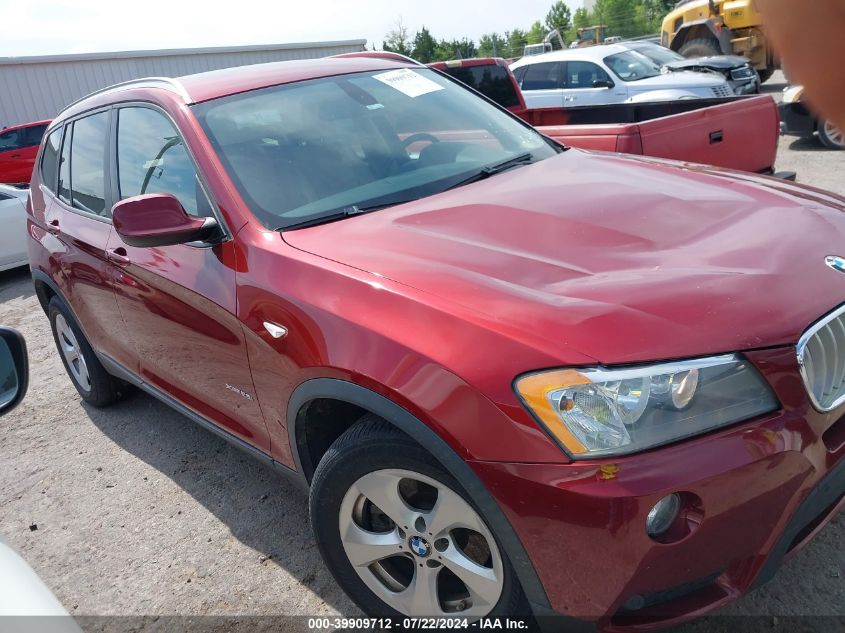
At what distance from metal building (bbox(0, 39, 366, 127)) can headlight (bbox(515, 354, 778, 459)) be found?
73.4 ft

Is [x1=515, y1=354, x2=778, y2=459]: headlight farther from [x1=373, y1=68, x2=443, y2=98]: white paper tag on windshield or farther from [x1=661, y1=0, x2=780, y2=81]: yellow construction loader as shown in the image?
[x1=661, y1=0, x2=780, y2=81]: yellow construction loader

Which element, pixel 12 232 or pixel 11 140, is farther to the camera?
pixel 11 140

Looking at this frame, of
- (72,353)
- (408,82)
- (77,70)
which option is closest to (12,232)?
(72,353)

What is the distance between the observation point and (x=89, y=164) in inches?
151

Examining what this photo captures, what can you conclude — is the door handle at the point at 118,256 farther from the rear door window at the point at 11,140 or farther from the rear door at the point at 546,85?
the rear door window at the point at 11,140

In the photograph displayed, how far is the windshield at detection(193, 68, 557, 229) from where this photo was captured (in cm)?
276

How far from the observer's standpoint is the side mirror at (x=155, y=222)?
2.59 meters

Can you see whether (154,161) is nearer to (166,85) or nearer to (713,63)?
(166,85)

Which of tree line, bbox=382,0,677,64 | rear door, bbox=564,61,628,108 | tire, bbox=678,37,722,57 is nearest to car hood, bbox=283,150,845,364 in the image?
rear door, bbox=564,61,628,108

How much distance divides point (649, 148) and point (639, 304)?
2640mm

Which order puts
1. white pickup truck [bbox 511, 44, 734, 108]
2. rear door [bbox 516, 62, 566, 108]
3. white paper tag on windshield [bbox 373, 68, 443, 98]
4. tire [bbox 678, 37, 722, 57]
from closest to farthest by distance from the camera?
white paper tag on windshield [bbox 373, 68, 443, 98] < white pickup truck [bbox 511, 44, 734, 108] < rear door [bbox 516, 62, 566, 108] < tire [bbox 678, 37, 722, 57]

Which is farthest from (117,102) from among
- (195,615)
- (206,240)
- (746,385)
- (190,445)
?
(746,385)

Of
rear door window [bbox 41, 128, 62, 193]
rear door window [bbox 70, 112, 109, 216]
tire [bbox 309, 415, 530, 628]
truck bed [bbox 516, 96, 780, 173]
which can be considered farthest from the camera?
rear door window [bbox 41, 128, 62, 193]

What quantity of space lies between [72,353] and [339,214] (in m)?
2.76
